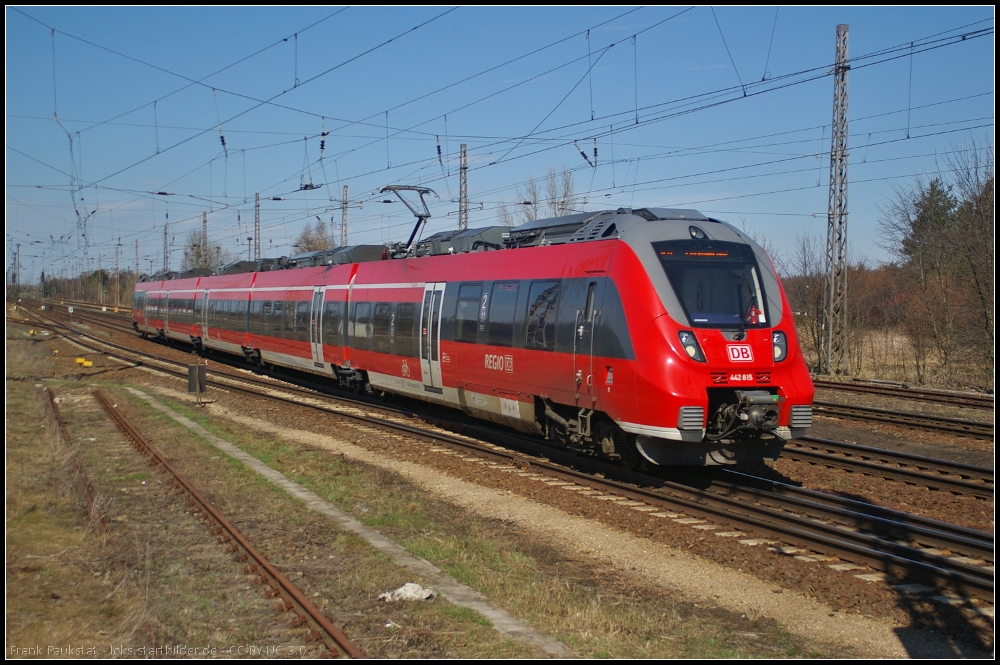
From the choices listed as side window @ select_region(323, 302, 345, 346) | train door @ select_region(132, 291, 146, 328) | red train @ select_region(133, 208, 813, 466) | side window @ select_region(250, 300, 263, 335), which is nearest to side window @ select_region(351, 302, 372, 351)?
side window @ select_region(323, 302, 345, 346)

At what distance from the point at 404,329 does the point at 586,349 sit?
23.5 ft

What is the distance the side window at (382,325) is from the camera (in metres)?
18.2

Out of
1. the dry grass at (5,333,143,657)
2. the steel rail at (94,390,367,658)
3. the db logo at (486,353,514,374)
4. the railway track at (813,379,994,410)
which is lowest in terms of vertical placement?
the dry grass at (5,333,143,657)

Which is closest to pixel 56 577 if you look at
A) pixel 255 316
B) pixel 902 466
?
pixel 902 466

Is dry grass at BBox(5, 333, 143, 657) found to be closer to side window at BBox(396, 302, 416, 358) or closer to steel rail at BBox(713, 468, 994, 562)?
side window at BBox(396, 302, 416, 358)

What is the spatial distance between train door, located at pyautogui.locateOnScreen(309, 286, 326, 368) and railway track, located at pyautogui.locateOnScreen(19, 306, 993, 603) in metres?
10.3

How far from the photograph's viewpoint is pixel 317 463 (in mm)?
12906

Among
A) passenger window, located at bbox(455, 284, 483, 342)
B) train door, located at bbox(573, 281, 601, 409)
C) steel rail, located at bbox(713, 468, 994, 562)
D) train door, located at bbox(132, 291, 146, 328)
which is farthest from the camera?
train door, located at bbox(132, 291, 146, 328)

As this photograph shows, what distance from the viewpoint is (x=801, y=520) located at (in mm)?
8570

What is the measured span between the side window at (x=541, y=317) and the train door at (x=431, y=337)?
353 centimetres

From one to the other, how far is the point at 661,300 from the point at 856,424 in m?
9.34

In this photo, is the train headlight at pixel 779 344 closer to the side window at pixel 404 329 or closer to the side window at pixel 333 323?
the side window at pixel 404 329

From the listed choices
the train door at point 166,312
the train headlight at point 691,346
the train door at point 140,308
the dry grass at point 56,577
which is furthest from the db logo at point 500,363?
the train door at point 140,308

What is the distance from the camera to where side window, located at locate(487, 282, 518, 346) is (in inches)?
513
